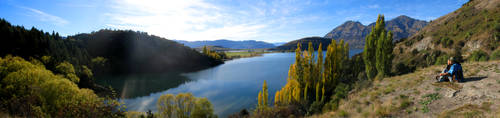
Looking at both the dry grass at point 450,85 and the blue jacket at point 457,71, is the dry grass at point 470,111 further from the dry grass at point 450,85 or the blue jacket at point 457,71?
the blue jacket at point 457,71

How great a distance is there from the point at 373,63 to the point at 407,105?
22.0 metres

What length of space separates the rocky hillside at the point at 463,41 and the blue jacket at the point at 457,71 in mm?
20573

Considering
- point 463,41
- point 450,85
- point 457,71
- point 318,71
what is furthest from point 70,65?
point 463,41

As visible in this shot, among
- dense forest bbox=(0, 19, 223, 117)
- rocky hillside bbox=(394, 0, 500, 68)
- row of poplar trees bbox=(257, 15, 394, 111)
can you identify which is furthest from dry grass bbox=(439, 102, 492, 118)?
rocky hillside bbox=(394, 0, 500, 68)

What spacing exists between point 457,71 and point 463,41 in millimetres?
49740

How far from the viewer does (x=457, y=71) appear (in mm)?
11938

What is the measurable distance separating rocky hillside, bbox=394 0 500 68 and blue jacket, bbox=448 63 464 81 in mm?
20573

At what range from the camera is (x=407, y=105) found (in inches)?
420

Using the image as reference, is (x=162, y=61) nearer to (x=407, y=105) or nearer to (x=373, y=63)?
(x=373, y=63)

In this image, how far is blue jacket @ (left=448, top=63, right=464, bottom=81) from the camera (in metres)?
11.7

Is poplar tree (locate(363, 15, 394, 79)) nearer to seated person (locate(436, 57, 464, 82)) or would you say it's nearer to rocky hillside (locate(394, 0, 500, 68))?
rocky hillside (locate(394, 0, 500, 68))

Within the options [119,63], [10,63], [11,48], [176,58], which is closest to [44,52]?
[11,48]

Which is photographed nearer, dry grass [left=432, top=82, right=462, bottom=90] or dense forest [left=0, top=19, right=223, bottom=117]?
dry grass [left=432, top=82, right=462, bottom=90]

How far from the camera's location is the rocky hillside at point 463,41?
36.6 metres
